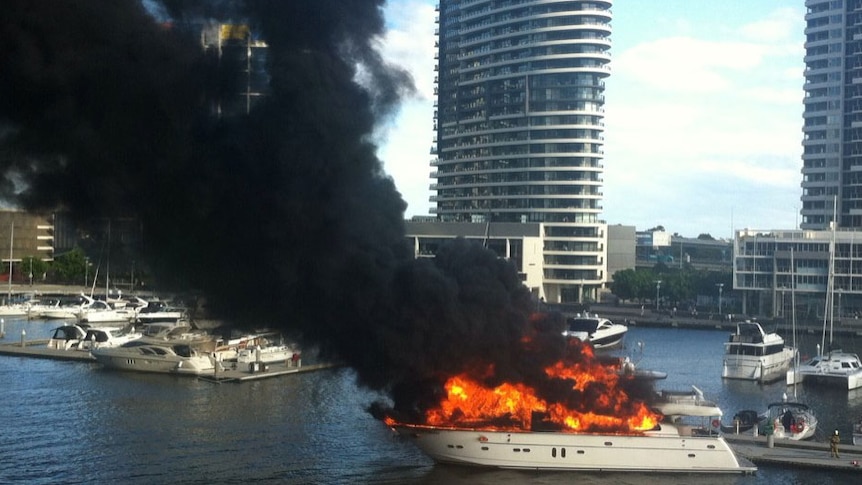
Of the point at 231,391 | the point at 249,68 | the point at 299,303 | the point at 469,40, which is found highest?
the point at 469,40

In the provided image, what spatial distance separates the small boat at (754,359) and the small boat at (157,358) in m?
21.7

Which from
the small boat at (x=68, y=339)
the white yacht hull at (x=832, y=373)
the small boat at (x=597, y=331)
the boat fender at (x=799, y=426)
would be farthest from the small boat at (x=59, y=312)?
the boat fender at (x=799, y=426)

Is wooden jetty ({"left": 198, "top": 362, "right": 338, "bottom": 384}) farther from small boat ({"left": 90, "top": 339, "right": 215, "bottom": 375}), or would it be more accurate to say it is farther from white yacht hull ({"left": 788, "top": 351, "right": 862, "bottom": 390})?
white yacht hull ({"left": 788, "top": 351, "right": 862, "bottom": 390})

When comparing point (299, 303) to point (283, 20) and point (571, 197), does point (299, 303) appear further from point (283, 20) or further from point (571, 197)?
point (571, 197)

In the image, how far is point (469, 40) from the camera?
9238 cm

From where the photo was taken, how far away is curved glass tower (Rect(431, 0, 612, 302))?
79.5 m

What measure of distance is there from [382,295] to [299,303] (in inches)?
68.2

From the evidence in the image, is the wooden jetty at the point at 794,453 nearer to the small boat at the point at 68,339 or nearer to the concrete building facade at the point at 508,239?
the small boat at the point at 68,339

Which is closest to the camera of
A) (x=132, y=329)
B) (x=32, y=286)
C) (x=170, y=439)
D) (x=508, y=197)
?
(x=170, y=439)

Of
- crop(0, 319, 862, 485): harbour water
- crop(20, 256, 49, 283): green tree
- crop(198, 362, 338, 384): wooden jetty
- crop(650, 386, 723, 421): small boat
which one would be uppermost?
crop(20, 256, 49, 283): green tree

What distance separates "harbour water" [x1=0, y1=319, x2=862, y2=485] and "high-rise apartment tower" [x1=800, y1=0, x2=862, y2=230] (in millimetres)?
47406

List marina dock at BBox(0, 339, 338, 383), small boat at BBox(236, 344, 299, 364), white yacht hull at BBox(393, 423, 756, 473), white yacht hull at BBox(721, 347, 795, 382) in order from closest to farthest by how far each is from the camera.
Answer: white yacht hull at BBox(393, 423, 756, 473) → marina dock at BBox(0, 339, 338, 383) → small boat at BBox(236, 344, 299, 364) → white yacht hull at BBox(721, 347, 795, 382)

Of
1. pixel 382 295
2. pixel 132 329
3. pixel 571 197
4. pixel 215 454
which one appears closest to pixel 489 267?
pixel 382 295

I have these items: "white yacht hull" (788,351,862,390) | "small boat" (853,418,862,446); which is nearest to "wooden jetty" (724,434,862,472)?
"small boat" (853,418,862,446)
